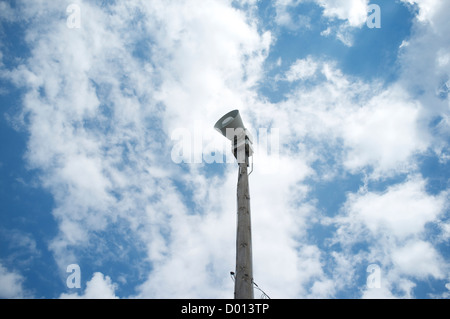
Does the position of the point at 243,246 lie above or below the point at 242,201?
below

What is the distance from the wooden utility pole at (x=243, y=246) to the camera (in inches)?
125

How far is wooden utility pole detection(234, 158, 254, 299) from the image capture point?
3.17 metres

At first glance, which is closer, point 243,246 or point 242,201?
point 243,246

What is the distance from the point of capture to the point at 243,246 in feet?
11.5
